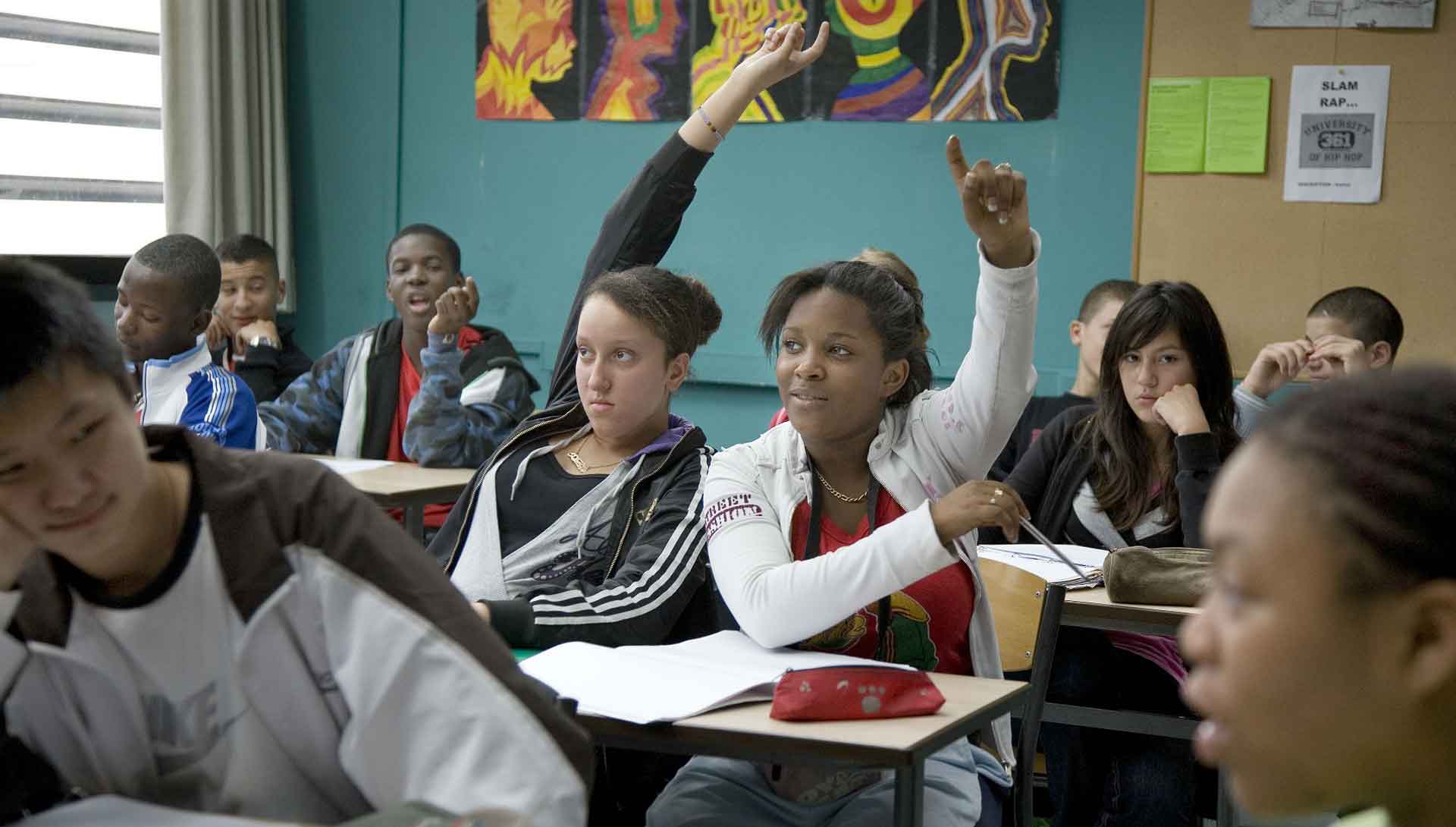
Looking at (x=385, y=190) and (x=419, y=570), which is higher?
(x=385, y=190)

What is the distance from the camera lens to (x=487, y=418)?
3840 mm

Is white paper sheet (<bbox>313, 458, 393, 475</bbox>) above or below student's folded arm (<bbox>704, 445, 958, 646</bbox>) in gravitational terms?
below

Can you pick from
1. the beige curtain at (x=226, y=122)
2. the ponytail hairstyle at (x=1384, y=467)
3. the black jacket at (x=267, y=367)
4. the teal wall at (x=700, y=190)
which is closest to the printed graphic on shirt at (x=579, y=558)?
the ponytail hairstyle at (x=1384, y=467)

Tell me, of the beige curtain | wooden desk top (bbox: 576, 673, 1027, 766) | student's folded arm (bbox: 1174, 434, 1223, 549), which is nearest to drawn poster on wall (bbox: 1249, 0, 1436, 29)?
student's folded arm (bbox: 1174, 434, 1223, 549)

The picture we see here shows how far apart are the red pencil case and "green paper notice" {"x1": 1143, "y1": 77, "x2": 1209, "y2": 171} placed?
10.7 feet

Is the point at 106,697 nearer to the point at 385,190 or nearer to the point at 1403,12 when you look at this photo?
the point at 1403,12

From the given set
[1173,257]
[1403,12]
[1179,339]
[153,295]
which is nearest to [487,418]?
[153,295]

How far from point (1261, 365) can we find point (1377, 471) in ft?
9.76

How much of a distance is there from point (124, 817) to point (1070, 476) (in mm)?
2258

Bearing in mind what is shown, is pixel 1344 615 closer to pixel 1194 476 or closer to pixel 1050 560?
pixel 1050 560

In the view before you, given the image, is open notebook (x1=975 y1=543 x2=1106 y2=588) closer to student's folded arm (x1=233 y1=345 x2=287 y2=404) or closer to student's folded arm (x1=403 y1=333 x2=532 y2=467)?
student's folded arm (x1=403 y1=333 x2=532 y2=467)

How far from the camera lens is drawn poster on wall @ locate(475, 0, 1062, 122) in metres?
4.66

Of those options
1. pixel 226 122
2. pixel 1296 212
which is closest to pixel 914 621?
pixel 1296 212

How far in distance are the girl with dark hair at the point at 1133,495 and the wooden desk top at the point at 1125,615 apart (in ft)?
0.91
